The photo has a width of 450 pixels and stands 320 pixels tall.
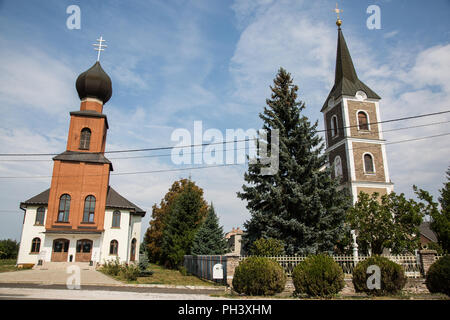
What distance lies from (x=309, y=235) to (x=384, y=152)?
13635mm

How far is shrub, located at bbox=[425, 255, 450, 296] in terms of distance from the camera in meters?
10.6

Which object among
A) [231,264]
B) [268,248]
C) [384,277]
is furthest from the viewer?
[268,248]

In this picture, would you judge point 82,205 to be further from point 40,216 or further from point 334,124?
point 334,124

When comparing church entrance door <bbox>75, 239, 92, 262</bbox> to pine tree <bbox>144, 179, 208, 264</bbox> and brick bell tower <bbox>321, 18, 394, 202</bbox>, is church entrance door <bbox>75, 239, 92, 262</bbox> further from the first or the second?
brick bell tower <bbox>321, 18, 394, 202</bbox>

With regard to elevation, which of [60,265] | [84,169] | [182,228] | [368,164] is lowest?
[60,265]

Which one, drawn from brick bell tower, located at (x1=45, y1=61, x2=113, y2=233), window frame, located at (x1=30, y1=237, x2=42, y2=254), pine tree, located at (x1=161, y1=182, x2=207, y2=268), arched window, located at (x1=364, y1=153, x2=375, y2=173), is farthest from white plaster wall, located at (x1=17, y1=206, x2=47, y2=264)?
arched window, located at (x1=364, y1=153, x2=375, y2=173)

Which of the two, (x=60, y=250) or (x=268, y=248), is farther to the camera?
(x=60, y=250)

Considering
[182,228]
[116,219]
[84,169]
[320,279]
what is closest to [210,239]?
[182,228]

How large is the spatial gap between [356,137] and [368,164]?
2296 mm

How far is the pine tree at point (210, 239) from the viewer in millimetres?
24531

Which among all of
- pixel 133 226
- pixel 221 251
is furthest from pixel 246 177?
pixel 133 226

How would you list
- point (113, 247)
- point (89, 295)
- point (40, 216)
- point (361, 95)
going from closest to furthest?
point (89, 295), point (361, 95), point (40, 216), point (113, 247)

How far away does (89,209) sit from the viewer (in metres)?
26.2
